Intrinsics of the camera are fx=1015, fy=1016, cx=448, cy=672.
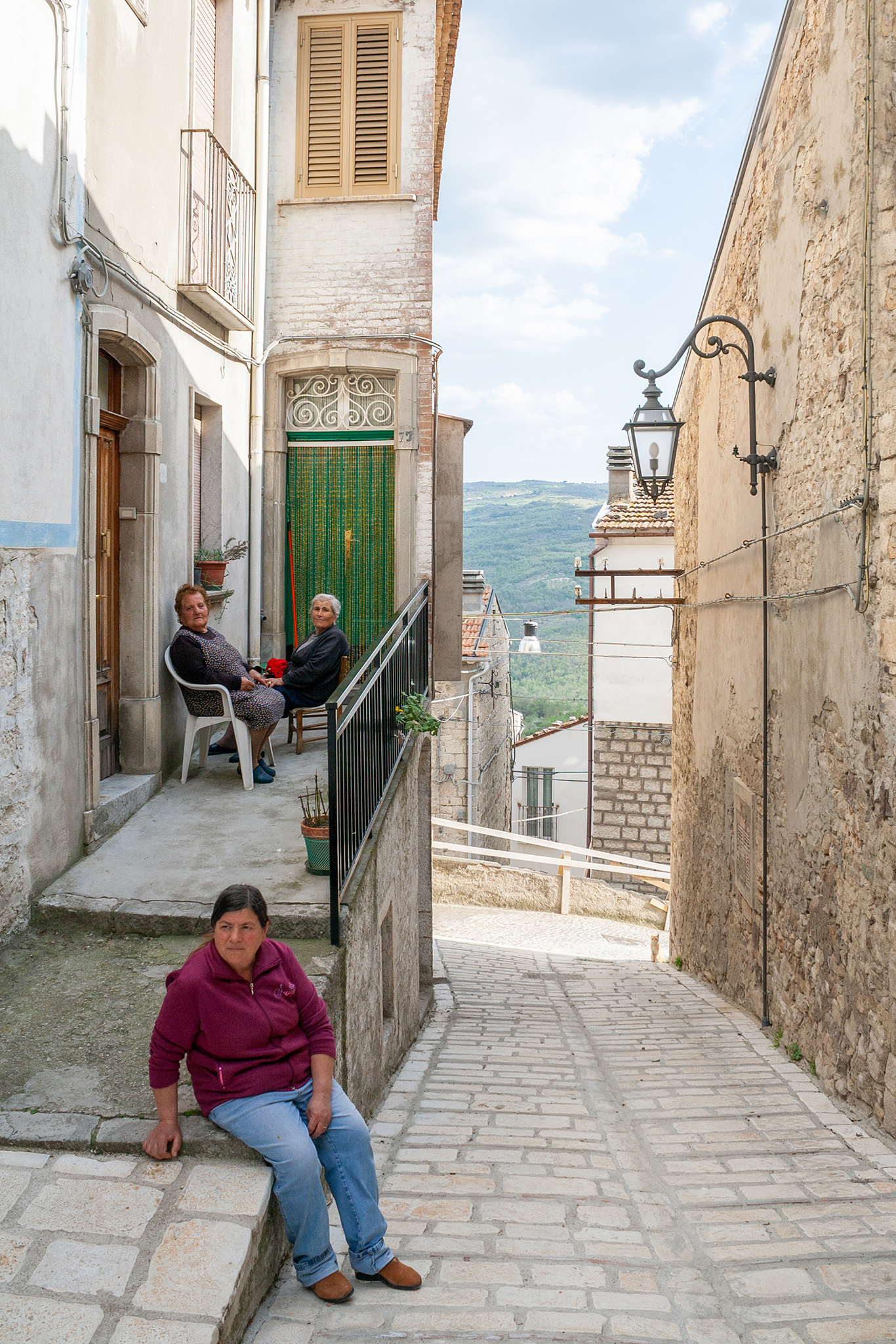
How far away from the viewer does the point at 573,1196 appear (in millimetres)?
3545

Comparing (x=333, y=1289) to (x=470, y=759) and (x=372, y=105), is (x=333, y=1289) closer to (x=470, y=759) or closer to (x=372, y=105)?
(x=372, y=105)

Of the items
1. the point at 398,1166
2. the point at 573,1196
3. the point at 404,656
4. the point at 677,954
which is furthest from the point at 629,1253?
the point at 677,954

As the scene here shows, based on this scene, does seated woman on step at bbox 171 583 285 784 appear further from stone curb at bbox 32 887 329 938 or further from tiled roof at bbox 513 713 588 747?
tiled roof at bbox 513 713 588 747

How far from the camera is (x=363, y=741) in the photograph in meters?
5.00

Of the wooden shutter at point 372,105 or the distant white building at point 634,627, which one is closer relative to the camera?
the wooden shutter at point 372,105

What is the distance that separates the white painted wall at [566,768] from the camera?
88.0 ft

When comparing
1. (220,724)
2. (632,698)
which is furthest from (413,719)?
(632,698)

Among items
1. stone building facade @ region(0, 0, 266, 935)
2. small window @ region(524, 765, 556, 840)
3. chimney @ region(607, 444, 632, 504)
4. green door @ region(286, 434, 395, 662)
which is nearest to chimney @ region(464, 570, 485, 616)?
chimney @ region(607, 444, 632, 504)

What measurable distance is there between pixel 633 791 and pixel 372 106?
12.2 metres

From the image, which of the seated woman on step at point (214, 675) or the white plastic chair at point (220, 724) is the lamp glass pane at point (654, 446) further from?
the white plastic chair at point (220, 724)

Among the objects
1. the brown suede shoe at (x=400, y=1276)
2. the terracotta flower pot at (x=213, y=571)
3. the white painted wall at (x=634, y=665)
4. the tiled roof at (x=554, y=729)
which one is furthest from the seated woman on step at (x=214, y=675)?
the tiled roof at (x=554, y=729)

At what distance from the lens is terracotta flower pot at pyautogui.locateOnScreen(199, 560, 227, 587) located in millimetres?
7383

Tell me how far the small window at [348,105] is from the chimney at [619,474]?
1271 cm

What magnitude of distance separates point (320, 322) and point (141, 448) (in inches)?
143
